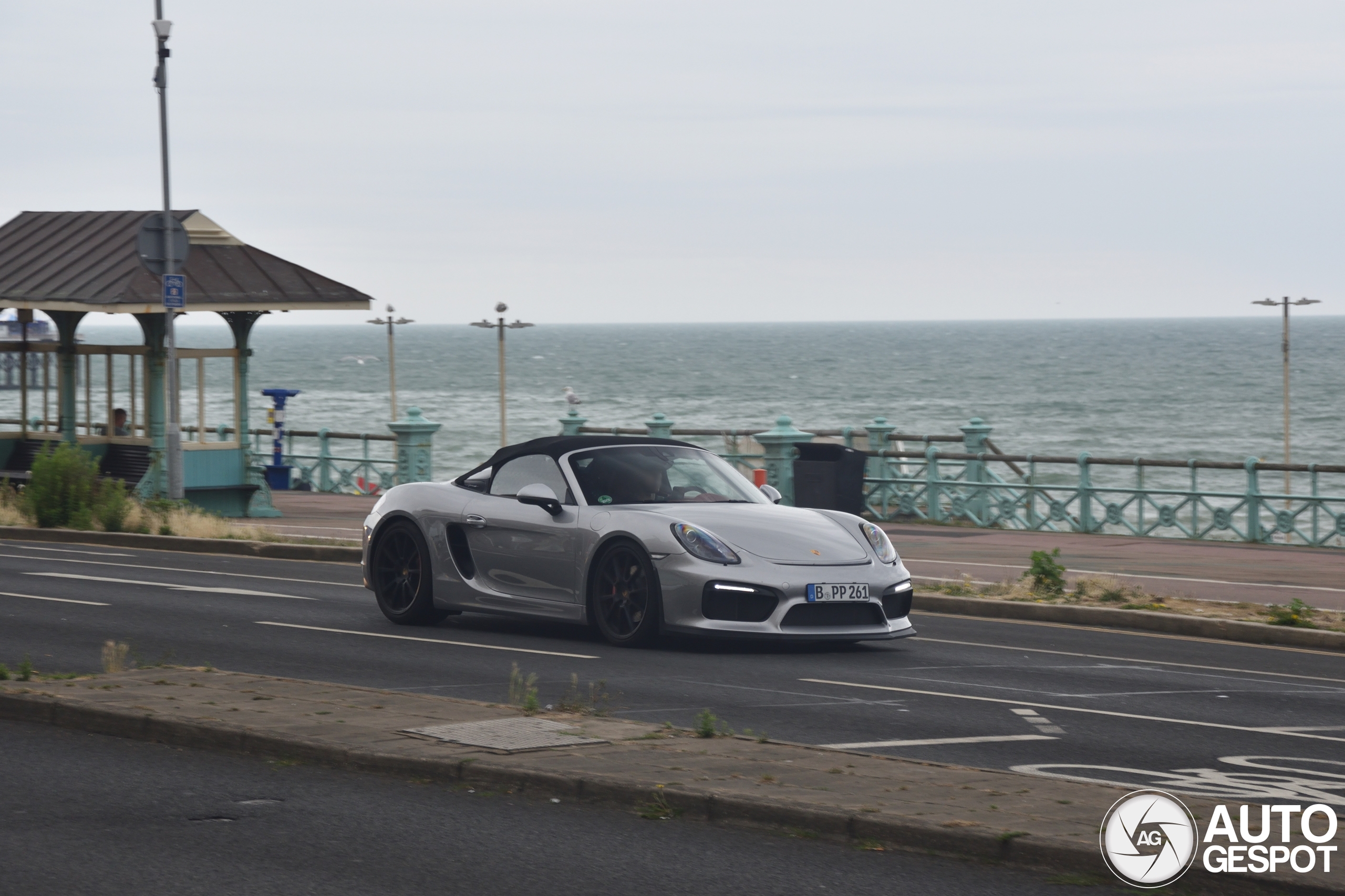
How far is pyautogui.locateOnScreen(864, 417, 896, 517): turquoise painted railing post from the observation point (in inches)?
984

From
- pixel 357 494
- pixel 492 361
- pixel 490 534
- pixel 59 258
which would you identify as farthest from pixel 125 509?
pixel 492 361

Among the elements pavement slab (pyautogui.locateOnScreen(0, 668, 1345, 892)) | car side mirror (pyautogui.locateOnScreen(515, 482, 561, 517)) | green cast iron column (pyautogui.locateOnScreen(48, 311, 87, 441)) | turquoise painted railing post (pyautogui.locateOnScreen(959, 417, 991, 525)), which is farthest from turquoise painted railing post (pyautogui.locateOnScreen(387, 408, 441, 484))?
pavement slab (pyautogui.locateOnScreen(0, 668, 1345, 892))

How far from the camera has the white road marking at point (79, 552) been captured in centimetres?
2009

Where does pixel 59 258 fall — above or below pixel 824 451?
above

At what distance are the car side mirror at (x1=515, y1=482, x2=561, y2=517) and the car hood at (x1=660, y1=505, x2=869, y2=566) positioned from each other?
78 centimetres

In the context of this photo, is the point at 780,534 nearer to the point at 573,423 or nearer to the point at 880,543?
the point at 880,543

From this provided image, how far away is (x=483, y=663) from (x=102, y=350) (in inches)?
649

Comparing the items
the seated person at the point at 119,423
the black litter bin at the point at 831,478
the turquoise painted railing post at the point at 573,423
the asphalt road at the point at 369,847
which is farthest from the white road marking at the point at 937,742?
the seated person at the point at 119,423

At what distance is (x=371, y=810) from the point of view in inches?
274

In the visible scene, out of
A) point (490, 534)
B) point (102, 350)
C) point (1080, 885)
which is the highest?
point (102, 350)

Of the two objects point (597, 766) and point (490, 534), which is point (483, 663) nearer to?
point (490, 534)

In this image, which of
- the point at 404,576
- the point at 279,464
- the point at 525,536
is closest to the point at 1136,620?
the point at 525,536

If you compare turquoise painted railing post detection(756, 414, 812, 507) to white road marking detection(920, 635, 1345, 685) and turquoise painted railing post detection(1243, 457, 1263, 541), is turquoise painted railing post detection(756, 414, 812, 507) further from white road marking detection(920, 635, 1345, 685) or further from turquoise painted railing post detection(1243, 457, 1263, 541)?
white road marking detection(920, 635, 1345, 685)

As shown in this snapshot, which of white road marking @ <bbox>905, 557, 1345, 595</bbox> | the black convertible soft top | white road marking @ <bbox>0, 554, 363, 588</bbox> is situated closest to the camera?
the black convertible soft top
